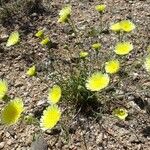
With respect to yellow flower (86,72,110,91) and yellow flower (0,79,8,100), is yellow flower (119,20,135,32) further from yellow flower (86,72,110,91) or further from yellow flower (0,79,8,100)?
yellow flower (0,79,8,100)

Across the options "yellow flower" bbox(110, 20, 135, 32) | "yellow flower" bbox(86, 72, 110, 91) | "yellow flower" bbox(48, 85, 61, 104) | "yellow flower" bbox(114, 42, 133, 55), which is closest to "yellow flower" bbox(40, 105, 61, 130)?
"yellow flower" bbox(48, 85, 61, 104)

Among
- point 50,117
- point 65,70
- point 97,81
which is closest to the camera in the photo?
point 50,117

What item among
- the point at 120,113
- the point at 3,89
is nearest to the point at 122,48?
the point at 120,113

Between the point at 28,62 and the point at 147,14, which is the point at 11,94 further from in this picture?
the point at 147,14

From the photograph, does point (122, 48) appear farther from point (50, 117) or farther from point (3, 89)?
point (3, 89)

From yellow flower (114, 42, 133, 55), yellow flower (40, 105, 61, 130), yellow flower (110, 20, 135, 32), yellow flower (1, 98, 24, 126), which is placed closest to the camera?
yellow flower (40, 105, 61, 130)

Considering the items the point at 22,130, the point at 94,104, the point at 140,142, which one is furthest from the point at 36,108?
the point at 140,142
